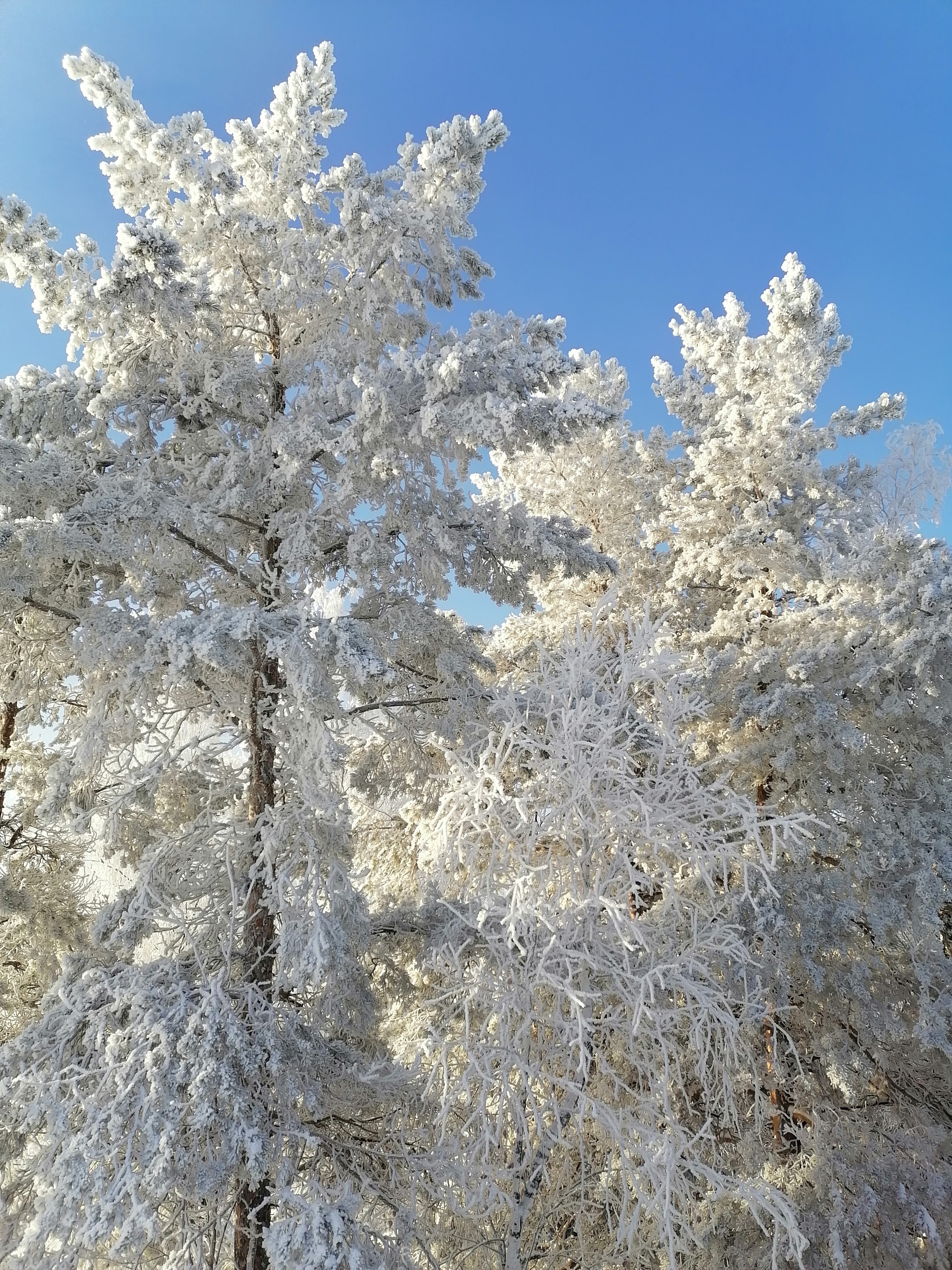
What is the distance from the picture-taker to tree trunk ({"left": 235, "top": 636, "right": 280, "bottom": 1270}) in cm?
518

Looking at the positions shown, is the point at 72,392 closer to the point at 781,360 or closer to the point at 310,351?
the point at 310,351

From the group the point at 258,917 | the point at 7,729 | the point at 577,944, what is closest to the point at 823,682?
the point at 577,944

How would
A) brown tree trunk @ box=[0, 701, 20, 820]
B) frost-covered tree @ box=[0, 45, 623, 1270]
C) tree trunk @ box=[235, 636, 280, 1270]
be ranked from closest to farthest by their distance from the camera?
1. frost-covered tree @ box=[0, 45, 623, 1270]
2. tree trunk @ box=[235, 636, 280, 1270]
3. brown tree trunk @ box=[0, 701, 20, 820]

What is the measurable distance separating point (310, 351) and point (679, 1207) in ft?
27.6

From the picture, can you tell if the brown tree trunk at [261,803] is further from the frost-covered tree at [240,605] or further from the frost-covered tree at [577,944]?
the frost-covered tree at [577,944]

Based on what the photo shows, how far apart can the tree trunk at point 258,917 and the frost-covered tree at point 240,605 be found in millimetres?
26

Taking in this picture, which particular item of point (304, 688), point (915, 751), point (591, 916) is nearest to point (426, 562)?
point (304, 688)

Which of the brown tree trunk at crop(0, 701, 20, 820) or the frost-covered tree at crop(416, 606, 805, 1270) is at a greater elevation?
the brown tree trunk at crop(0, 701, 20, 820)

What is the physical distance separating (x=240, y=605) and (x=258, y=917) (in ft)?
9.14

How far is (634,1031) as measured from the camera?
4.92 m

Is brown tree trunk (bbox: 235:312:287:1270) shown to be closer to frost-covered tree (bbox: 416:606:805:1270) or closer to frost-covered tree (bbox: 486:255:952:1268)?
frost-covered tree (bbox: 416:606:805:1270)

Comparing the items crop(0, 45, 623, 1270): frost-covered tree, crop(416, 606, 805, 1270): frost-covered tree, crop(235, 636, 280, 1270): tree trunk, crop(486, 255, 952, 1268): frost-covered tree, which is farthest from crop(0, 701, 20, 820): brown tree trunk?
crop(486, 255, 952, 1268): frost-covered tree

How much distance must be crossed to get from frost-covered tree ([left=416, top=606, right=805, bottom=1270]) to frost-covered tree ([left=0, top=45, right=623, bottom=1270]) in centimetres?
67

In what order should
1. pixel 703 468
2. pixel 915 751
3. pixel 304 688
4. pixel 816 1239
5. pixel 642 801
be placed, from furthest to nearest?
pixel 703 468
pixel 915 751
pixel 816 1239
pixel 642 801
pixel 304 688
